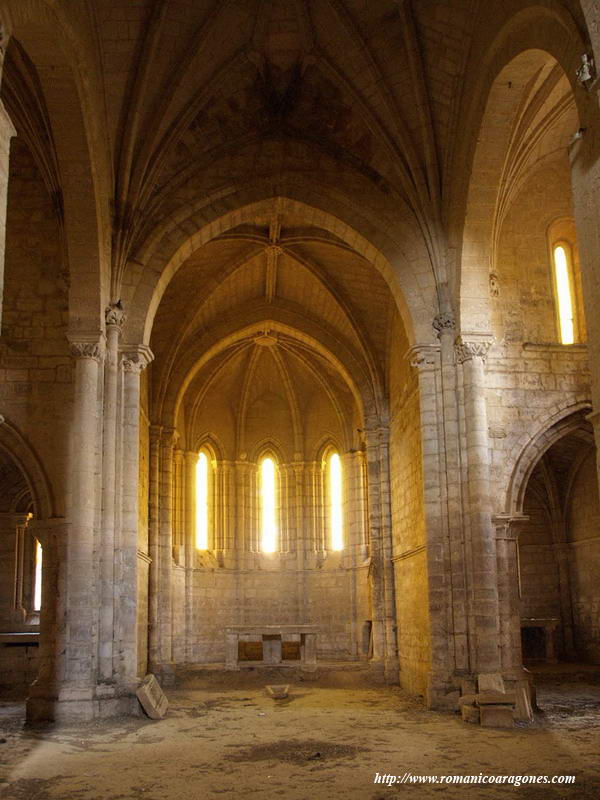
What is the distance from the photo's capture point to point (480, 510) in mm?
14500

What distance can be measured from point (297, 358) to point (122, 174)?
1181 cm

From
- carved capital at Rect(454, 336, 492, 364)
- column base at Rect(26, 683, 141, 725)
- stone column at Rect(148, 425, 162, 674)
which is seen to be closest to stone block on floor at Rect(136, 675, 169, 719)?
column base at Rect(26, 683, 141, 725)

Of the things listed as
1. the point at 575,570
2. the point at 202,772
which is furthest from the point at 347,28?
the point at 575,570

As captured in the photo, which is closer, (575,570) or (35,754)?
(35,754)

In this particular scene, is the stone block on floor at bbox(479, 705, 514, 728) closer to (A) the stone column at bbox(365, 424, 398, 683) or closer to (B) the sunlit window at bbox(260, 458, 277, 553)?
(A) the stone column at bbox(365, 424, 398, 683)

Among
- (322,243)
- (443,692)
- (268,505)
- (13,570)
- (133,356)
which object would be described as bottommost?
(443,692)

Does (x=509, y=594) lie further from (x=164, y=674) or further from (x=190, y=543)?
(x=190, y=543)

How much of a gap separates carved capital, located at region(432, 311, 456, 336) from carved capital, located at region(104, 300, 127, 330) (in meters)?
5.54

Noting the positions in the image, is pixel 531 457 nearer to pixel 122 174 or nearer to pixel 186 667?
pixel 122 174

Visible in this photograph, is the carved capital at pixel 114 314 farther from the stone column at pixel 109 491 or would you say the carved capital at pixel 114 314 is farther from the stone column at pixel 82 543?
the stone column at pixel 82 543

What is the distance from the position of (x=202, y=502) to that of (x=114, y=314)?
12.8 m

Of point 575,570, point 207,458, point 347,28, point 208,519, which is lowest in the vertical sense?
point 575,570

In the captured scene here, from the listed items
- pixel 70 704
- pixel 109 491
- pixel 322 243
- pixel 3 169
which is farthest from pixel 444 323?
pixel 3 169

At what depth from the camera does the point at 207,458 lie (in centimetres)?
2777
